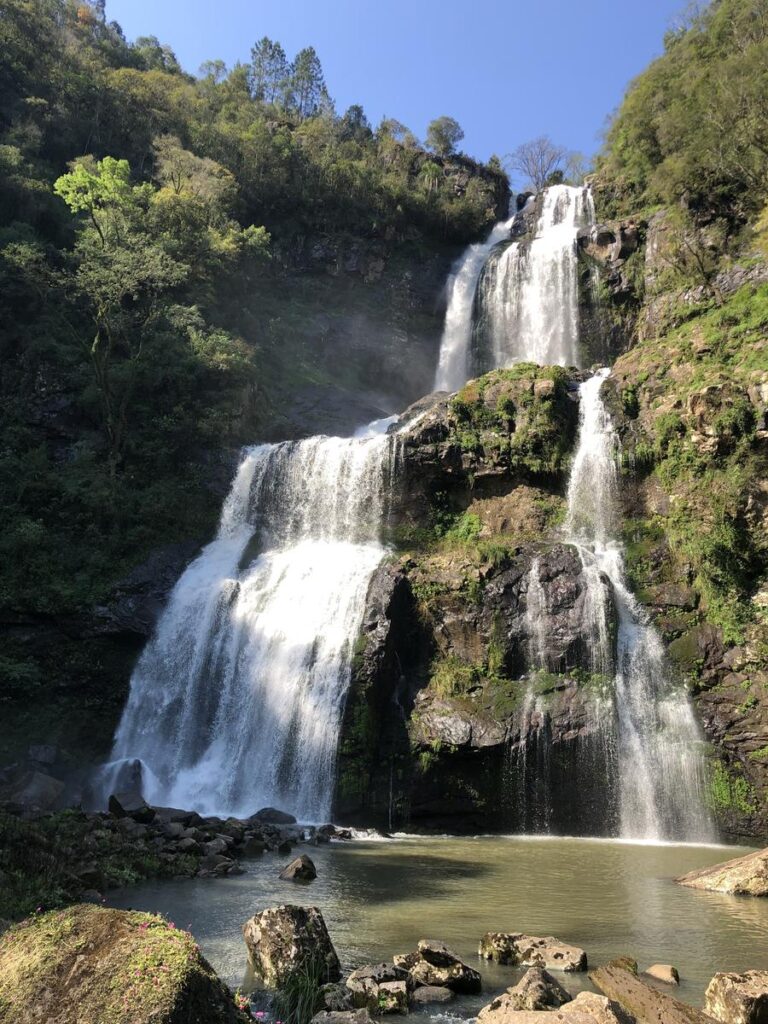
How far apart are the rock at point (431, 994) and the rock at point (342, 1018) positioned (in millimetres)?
1272

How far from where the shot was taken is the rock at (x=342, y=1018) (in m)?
5.31

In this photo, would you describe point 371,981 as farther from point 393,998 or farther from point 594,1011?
point 594,1011

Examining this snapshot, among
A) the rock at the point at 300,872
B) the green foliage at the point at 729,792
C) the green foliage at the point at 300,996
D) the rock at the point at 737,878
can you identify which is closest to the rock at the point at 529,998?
the green foliage at the point at 300,996

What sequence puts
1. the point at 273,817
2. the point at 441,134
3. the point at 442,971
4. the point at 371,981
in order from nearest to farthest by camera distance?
the point at 371,981, the point at 442,971, the point at 273,817, the point at 441,134

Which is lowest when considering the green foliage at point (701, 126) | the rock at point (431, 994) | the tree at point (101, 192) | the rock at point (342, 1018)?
the rock at point (431, 994)

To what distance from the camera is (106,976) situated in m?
3.34

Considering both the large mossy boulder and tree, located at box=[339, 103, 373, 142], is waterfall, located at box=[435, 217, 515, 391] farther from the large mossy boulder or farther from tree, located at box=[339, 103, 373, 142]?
Answer: the large mossy boulder

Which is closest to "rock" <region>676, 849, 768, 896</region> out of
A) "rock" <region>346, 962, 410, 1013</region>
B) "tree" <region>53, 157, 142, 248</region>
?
"rock" <region>346, 962, 410, 1013</region>

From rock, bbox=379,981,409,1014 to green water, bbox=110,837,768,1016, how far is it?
0.49 meters

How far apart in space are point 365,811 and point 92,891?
392 inches

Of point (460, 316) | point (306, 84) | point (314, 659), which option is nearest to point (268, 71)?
point (306, 84)

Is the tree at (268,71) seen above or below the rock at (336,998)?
above

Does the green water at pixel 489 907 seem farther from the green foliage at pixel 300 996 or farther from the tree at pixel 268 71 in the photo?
the tree at pixel 268 71

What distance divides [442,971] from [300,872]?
193 inches
